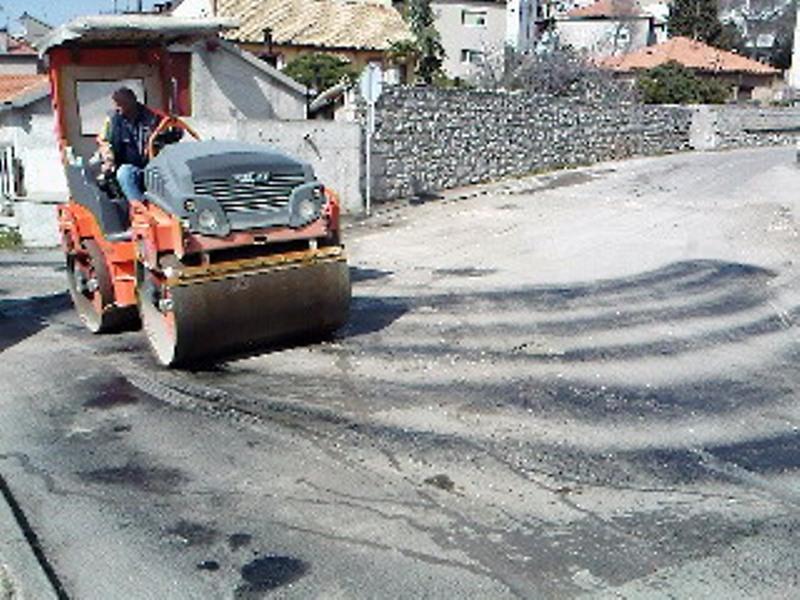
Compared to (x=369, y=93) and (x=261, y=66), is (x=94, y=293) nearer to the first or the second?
(x=369, y=93)

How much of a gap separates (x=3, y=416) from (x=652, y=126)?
23.2 m

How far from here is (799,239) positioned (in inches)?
504

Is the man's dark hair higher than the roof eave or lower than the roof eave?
lower

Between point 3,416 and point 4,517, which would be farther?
point 3,416

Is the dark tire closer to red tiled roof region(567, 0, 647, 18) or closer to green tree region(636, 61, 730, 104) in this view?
green tree region(636, 61, 730, 104)

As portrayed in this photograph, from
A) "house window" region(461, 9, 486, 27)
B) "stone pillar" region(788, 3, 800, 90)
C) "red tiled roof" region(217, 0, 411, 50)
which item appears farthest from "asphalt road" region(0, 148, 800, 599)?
"stone pillar" region(788, 3, 800, 90)

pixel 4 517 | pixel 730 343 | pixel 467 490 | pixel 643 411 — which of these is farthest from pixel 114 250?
pixel 730 343

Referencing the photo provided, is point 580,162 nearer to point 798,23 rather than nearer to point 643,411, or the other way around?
point 643,411

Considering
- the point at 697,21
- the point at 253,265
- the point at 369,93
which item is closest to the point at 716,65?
the point at 697,21

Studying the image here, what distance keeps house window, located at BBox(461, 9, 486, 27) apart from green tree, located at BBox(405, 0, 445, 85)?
4.92m

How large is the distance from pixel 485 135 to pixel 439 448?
14379 millimetres

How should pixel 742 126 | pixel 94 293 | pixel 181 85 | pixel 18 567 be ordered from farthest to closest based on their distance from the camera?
pixel 742 126 < pixel 181 85 < pixel 94 293 < pixel 18 567

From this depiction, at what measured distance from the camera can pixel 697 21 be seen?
5319cm

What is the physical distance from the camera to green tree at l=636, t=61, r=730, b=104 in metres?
31.6
